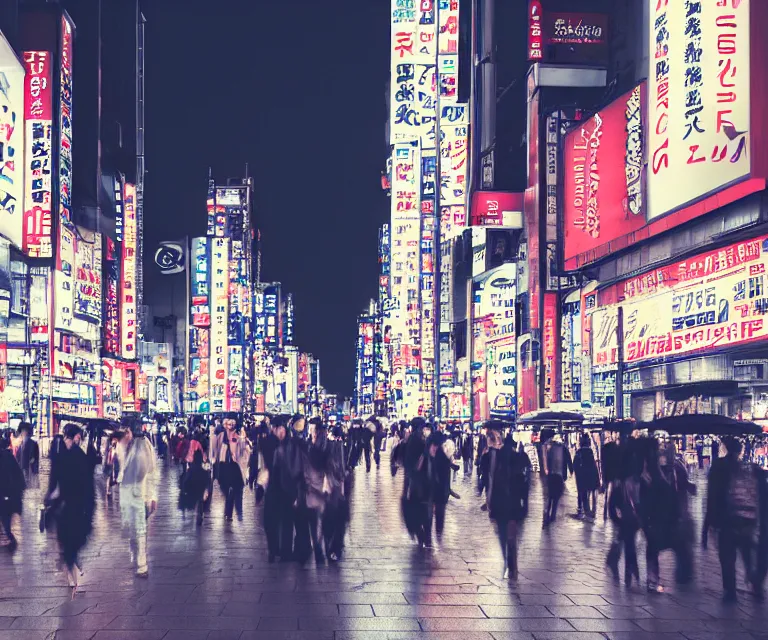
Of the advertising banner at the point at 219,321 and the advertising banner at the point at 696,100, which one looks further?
the advertising banner at the point at 219,321

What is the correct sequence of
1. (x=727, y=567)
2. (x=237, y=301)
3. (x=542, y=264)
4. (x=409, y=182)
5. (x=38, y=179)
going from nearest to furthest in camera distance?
1. (x=727, y=567)
2. (x=38, y=179)
3. (x=542, y=264)
4. (x=409, y=182)
5. (x=237, y=301)

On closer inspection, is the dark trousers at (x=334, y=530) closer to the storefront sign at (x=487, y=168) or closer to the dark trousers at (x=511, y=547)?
the dark trousers at (x=511, y=547)

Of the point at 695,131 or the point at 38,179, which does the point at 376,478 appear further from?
the point at 38,179

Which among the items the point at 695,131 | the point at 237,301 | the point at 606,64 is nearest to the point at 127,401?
the point at 237,301

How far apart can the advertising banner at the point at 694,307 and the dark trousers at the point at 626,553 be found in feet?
47.6


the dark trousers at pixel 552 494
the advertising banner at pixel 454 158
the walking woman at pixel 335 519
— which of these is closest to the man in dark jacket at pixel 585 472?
the dark trousers at pixel 552 494

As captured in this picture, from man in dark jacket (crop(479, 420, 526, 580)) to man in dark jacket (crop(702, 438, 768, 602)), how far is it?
2.14m

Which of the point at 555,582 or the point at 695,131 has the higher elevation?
the point at 695,131

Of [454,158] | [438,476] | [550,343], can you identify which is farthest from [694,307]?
[454,158]

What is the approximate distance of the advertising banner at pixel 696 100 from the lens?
2619cm

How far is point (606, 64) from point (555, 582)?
38.0m

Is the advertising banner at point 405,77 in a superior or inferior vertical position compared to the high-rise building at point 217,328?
superior

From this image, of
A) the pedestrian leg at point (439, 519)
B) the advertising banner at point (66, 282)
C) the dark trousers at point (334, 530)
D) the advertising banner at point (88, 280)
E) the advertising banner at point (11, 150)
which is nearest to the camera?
the dark trousers at point (334, 530)

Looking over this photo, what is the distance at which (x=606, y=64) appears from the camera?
4656 cm
